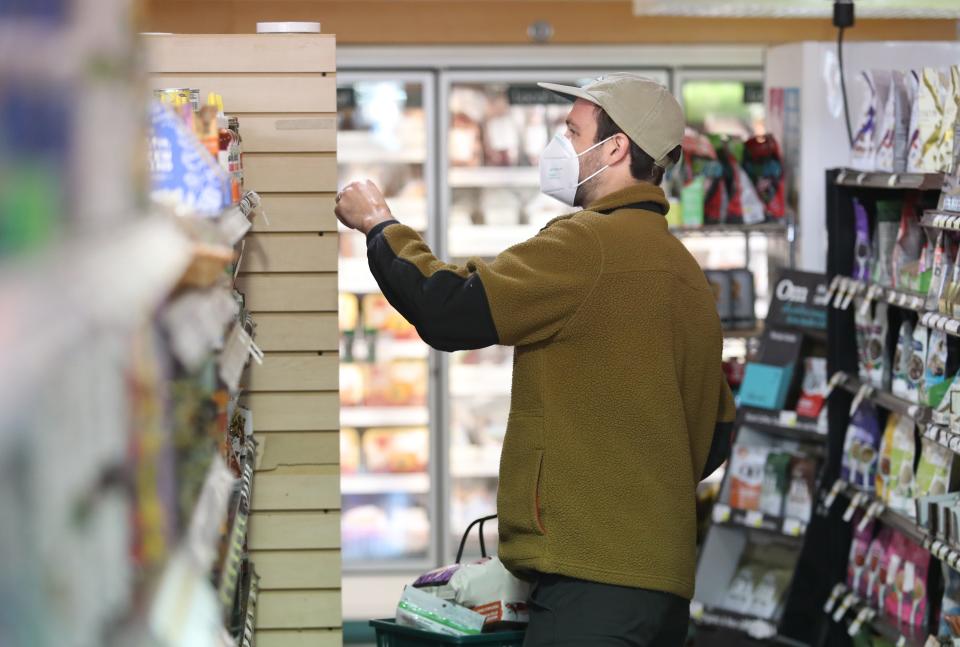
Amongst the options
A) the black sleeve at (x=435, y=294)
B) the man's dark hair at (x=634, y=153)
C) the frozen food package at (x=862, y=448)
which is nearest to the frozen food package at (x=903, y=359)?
the frozen food package at (x=862, y=448)

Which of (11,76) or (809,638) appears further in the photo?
(809,638)

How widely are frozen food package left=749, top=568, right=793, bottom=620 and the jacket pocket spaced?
2.79 metres

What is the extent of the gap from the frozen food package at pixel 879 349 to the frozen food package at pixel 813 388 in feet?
0.96

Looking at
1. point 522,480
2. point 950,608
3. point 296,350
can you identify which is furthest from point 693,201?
point 522,480

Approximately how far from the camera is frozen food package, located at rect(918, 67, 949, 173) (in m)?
4.21

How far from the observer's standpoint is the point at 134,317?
1.02 metres

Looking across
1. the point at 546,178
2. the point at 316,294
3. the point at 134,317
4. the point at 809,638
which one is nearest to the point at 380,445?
the point at 809,638

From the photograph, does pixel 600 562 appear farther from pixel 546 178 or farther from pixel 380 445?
pixel 380 445

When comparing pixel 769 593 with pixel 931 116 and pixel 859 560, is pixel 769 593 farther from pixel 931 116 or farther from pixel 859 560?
pixel 931 116

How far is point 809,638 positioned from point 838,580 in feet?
0.88

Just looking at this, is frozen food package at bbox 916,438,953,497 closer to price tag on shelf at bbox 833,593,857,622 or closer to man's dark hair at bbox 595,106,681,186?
price tag on shelf at bbox 833,593,857,622

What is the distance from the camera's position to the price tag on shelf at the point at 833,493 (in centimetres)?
495

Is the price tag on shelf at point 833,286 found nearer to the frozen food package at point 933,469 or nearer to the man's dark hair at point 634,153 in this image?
the frozen food package at point 933,469

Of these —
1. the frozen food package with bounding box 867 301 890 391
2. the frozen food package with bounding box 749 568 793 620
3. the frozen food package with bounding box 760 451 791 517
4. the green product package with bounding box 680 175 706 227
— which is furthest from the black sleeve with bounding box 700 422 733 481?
the green product package with bounding box 680 175 706 227
